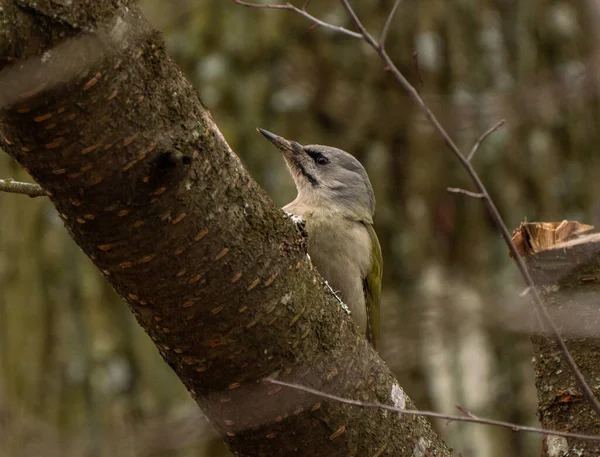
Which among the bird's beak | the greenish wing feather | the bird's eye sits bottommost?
the greenish wing feather

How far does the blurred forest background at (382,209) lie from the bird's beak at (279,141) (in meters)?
0.34

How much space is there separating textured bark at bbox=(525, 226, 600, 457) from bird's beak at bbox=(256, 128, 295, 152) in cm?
194

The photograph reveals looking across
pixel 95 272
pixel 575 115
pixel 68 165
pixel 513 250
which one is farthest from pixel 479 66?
pixel 68 165

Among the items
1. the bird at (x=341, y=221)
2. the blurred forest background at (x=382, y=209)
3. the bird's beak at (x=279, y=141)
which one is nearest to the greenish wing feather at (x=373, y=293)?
the bird at (x=341, y=221)

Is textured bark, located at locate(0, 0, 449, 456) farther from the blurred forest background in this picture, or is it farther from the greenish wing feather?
the blurred forest background

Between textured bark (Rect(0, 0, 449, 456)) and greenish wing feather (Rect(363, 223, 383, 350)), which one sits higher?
textured bark (Rect(0, 0, 449, 456))

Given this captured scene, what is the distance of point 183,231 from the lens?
5.71ft

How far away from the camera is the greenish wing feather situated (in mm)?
4127

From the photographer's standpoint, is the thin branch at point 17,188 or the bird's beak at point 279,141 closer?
the thin branch at point 17,188

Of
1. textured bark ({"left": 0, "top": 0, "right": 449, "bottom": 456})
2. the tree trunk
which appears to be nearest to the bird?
the tree trunk

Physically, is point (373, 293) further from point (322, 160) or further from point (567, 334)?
point (567, 334)

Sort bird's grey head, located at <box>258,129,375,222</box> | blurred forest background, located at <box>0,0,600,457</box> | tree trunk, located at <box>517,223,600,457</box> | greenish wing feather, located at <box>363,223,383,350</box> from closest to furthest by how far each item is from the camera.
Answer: tree trunk, located at <box>517,223,600,457</box> < greenish wing feather, located at <box>363,223,383,350</box> < bird's grey head, located at <box>258,129,375,222</box> < blurred forest background, located at <box>0,0,600,457</box>

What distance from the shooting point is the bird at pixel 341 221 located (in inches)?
156

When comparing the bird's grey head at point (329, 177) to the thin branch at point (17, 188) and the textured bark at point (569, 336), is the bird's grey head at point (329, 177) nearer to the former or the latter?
the textured bark at point (569, 336)
